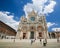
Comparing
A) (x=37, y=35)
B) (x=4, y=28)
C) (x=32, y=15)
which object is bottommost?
(x=37, y=35)

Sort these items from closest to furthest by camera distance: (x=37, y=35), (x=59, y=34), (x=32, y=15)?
1. (x=37, y=35)
2. (x=32, y=15)
3. (x=59, y=34)

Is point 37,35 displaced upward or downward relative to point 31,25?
downward

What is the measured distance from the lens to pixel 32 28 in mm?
33938

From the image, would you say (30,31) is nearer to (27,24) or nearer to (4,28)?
(27,24)

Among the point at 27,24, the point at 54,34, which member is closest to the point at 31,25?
the point at 27,24

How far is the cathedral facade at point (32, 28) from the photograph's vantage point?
3294 cm

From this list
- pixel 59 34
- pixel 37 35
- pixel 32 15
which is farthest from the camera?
pixel 59 34

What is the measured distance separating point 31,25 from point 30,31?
185 centimetres

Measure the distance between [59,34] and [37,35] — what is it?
9745 millimetres

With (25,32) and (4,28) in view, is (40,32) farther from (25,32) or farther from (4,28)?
(4,28)

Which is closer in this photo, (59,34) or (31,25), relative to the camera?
(31,25)

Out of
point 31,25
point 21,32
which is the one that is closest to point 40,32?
point 31,25

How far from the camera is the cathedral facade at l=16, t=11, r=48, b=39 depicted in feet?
108

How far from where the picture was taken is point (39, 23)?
3409cm
